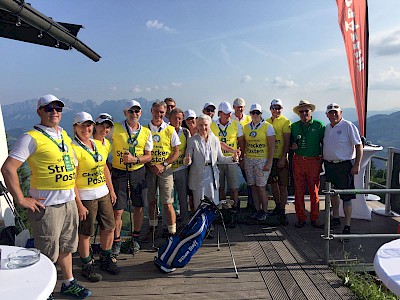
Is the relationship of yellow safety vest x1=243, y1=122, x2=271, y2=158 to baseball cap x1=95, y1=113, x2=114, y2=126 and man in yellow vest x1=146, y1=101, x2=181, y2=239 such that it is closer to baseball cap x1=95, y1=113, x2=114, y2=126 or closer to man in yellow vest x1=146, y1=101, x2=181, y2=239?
man in yellow vest x1=146, y1=101, x2=181, y2=239

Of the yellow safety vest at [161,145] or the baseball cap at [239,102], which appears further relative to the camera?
the baseball cap at [239,102]

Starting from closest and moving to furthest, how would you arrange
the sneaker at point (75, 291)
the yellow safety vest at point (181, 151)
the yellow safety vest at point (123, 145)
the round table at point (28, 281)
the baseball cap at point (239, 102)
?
1. the round table at point (28, 281)
2. the sneaker at point (75, 291)
3. the yellow safety vest at point (123, 145)
4. the yellow safety vest at point (181, 151)
5. the baseball cap at point (239, 102)

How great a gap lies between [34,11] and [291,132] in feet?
14.6

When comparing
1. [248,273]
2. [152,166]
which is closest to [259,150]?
[152,166]

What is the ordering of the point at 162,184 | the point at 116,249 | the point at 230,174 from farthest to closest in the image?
the point at 230,174
the point at 162,184
the point at 116,249

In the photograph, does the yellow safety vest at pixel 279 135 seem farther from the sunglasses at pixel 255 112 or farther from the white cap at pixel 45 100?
the white cap at pixel 45 100

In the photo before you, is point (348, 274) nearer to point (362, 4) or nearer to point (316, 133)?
point (316, 133)

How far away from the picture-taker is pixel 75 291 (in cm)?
348

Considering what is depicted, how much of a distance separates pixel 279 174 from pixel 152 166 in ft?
8.39

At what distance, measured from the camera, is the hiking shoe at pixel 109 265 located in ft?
13.3

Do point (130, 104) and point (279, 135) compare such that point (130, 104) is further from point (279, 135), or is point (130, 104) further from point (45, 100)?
point (279, 135)

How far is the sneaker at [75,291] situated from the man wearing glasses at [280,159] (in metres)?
3.59

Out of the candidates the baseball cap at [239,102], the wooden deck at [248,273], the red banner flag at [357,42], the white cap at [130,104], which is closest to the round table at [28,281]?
the wooden deck at [248,273]

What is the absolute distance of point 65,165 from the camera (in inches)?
124
